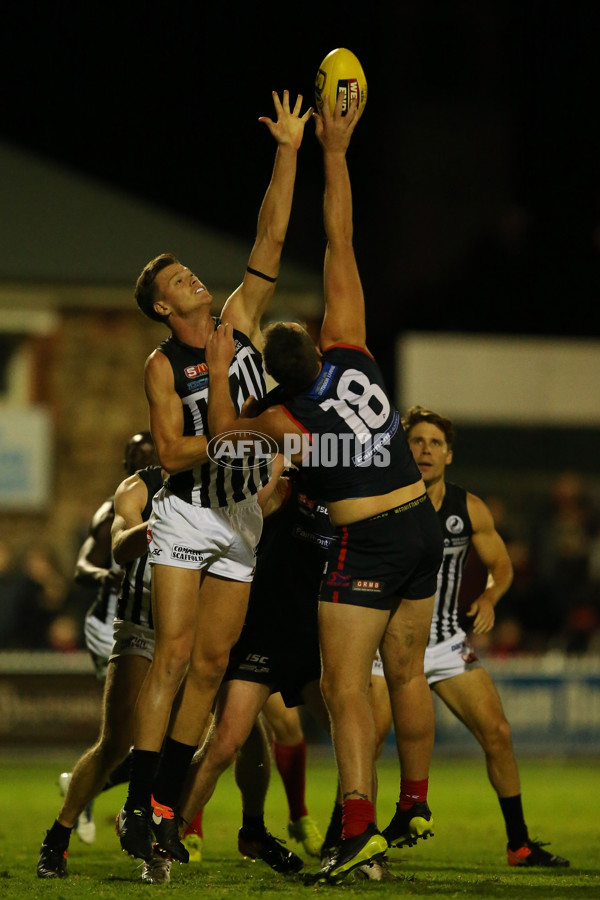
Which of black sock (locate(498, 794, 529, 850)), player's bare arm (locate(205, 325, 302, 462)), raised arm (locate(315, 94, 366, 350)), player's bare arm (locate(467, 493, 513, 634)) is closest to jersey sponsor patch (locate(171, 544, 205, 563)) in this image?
player's bare arm (locate(205, 325, 302, 462))

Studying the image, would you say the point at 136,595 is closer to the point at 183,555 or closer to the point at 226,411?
the point at 183,555

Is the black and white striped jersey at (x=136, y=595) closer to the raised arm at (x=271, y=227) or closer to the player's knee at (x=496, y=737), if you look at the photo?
the raised arm at (x=271, y=227)

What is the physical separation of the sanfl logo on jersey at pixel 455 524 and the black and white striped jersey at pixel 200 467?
1.61m

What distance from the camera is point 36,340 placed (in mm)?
17703

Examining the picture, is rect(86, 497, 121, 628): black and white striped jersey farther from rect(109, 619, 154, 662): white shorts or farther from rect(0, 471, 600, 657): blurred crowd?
rect(0, 471, 600, 657): blurred crowd

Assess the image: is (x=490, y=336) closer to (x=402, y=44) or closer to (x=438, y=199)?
(x=438, y=199)

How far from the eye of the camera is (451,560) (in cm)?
729

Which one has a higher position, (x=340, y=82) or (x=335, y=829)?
(x=340, y=82)

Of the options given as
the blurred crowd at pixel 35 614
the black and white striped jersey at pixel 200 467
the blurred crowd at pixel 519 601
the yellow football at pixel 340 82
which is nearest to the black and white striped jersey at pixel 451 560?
the black and white striped jersey at pixel 200 467

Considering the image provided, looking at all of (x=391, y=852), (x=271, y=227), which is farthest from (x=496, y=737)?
(x=271, y=227)

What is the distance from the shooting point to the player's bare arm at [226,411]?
5.47 m

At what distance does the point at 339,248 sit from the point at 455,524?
201 cm

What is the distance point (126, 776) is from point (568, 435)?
41.4 feet

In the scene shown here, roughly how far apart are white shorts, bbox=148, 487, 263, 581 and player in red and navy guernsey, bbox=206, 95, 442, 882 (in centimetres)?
43
